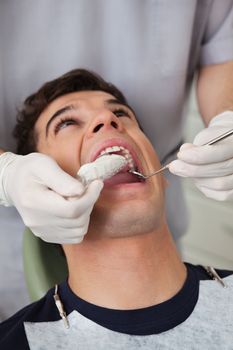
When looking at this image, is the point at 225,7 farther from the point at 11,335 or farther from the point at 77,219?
the point at 11,335

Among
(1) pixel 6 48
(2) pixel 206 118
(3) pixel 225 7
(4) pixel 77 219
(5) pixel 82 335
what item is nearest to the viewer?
(4) pixel 77 219

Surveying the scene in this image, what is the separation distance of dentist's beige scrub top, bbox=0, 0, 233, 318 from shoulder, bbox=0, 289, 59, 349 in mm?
410

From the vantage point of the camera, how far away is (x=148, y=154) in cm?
126

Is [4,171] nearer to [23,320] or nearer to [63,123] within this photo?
[63,123]

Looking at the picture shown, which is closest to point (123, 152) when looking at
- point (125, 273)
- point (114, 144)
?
point (114, 144)

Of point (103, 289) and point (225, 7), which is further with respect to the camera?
point (225, 7)

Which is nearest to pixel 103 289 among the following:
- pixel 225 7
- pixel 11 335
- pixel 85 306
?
pixel 85 306

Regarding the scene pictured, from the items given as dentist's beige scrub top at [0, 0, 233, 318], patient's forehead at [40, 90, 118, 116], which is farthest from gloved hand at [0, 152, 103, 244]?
dentist's beige scrub top at [0, 0, 233, 318]

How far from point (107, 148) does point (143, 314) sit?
376 millimetres

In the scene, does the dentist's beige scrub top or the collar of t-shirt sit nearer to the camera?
the collar of t-shirt

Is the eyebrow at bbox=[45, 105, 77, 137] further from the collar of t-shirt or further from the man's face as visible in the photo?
the collar of t-shirt

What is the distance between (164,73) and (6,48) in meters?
0.47

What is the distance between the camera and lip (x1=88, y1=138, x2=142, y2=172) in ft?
3.87

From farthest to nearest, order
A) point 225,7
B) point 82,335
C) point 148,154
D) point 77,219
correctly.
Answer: point 225,7
point 148,154
point 82,335
point 77,219
